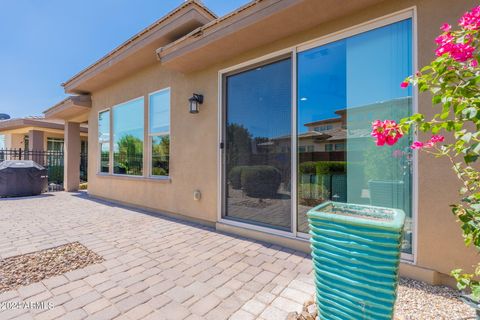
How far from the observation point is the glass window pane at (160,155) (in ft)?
18.4

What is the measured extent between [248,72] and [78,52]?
12324mm

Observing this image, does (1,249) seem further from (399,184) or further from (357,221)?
(399,184)

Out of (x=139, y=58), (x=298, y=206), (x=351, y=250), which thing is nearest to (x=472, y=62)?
(x=351, y=250)

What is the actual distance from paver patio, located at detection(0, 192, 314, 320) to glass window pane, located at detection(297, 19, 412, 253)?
3.73 feet

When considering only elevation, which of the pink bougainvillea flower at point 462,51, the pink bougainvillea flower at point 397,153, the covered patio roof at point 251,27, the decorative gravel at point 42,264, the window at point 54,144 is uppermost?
the covered patio roof at point 251,27

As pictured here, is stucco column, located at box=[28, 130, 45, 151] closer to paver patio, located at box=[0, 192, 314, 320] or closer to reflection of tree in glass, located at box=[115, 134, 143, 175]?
reflection of tree in glass, located at box=[115, 134, 143, 175]

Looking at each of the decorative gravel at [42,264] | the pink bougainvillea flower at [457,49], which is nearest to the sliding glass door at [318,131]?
the pink bougainvillea flower at [457,49]

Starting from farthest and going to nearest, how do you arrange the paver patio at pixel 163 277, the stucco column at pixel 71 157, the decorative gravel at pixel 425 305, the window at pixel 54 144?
the window at pixel 54 144 < the stucco column at pixel 71 157 < the paver patio at pixel 163 277 < the decorative gravel at pixel 425 305

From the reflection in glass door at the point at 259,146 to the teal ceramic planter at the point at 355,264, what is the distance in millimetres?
1936

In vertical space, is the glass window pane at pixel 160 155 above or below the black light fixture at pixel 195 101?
below

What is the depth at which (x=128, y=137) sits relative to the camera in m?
6.78

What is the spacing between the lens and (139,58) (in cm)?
569

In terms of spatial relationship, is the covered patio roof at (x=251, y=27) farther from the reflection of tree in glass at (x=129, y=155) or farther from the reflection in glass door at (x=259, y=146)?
the reflection of tree in glass at (x=129, y=155)

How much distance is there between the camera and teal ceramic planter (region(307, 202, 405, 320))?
1.44 metres
